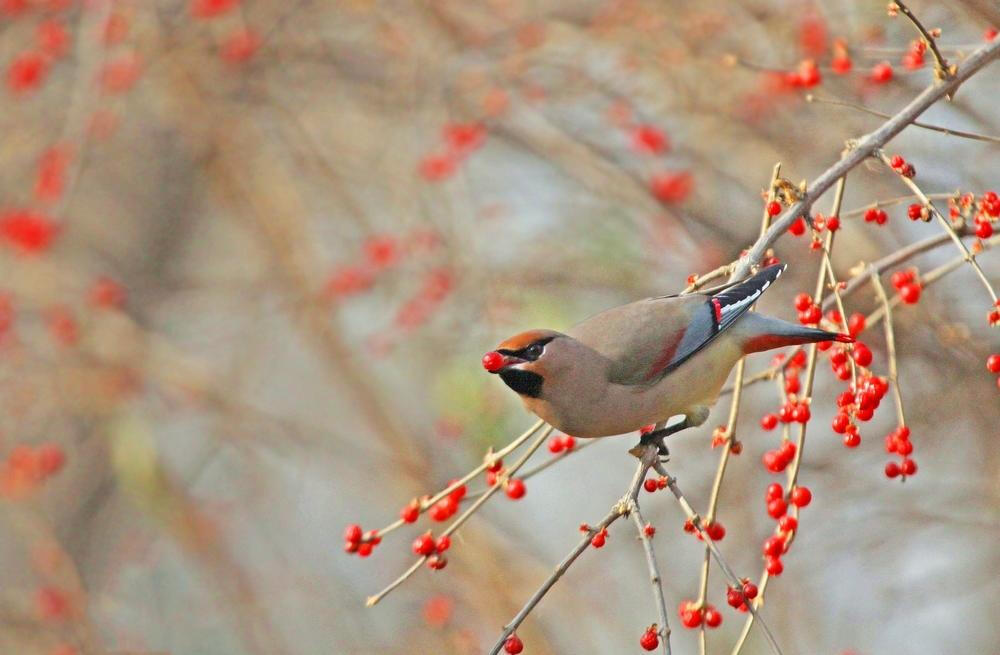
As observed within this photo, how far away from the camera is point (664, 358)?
2.78 m

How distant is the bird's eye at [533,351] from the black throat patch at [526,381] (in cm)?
5

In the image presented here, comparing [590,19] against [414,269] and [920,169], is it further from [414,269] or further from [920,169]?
[920,169]

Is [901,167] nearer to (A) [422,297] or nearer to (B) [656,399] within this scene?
(B) [656,399]

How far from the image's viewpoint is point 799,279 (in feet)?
14.9

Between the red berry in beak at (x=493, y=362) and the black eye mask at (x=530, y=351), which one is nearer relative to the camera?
the red berry in beak at (x=493, y=362)

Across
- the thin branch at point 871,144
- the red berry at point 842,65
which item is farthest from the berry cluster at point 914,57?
the thin branch at point 871,144

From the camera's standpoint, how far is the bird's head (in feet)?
8.48

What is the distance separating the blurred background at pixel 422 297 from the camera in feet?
15.7

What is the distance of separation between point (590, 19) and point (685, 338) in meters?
3.01

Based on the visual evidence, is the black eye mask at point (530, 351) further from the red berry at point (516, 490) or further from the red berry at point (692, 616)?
the red berry at point (692, 616)

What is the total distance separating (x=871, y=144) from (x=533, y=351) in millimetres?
827

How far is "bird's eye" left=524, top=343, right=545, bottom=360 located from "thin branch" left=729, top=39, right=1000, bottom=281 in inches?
19.7

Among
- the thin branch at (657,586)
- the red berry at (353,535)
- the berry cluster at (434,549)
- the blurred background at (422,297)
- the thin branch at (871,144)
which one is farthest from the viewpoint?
the blurred background at (422,297)

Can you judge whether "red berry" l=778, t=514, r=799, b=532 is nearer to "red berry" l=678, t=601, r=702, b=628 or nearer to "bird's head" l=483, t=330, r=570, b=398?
"red berry" l=678, t=601, r=702, b=628
